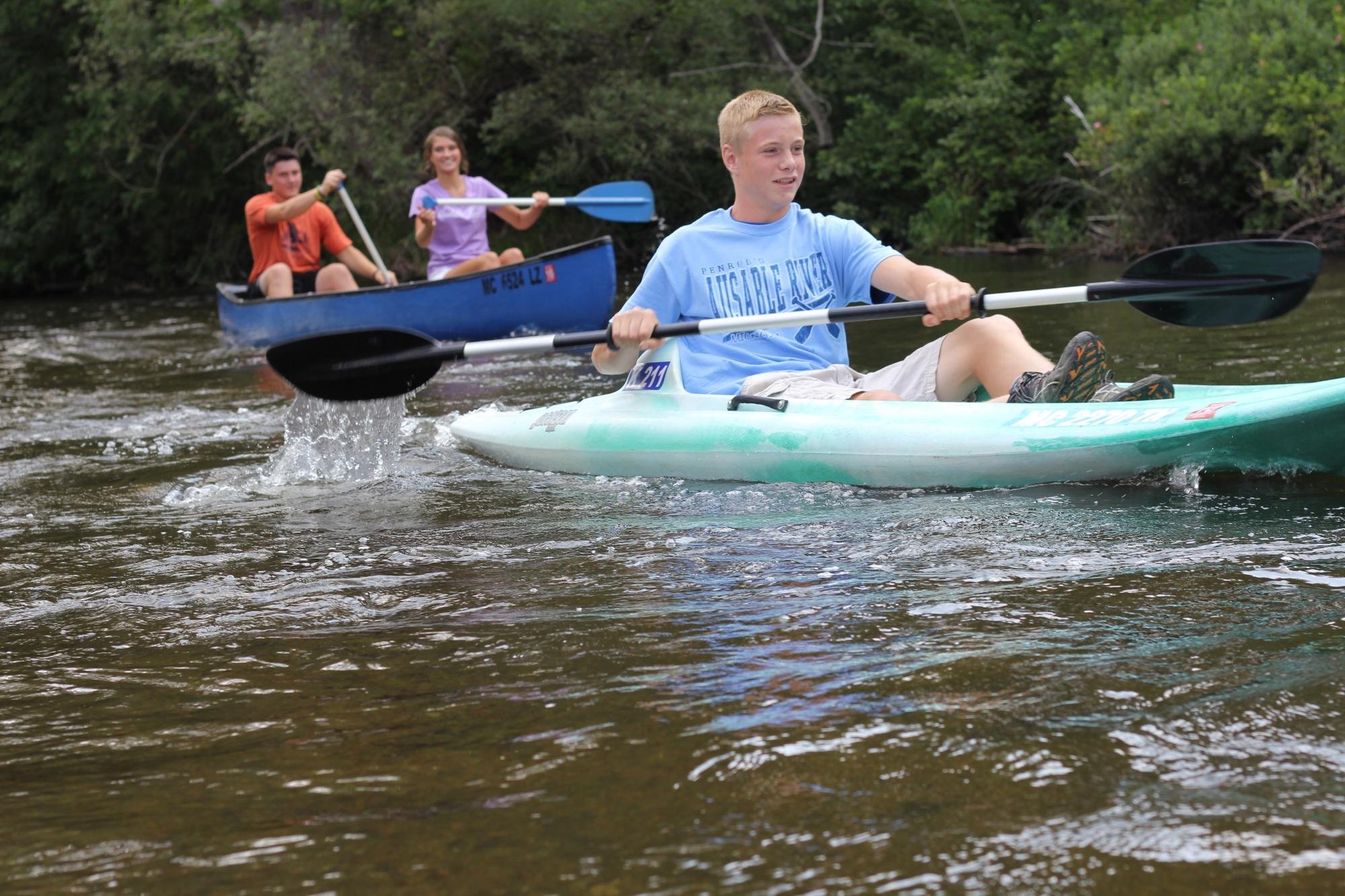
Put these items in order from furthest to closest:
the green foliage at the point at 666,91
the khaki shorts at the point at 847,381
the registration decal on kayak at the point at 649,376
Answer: the green foliage at the point at 666,91
the registration decal on kayak at the point at 649,376
the khaki shorts at the point at 847,381

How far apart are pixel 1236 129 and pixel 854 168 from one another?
533 centimetres

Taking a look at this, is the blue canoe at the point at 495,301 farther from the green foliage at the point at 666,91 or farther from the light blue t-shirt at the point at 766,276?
the green foliage at the point at 666,91

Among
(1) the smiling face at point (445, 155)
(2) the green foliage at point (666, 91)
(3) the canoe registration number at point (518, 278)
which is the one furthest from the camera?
(2) the green foliage at point (666, 91)

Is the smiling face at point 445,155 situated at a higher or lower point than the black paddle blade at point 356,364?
higher

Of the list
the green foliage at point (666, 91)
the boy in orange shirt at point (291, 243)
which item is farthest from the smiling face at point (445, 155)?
the green foliage at point (666, 91)

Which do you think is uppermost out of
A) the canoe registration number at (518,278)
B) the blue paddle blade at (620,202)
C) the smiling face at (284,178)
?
the smiling face at (284,178)

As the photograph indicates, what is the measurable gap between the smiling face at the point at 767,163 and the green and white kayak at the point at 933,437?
1.72 feet

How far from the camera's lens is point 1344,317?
23.6 ft

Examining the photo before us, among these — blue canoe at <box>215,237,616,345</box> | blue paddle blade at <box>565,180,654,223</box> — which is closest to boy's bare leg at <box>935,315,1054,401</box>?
blue canoe at <box>215,237,616,345</box>

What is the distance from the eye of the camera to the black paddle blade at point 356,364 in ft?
15.9

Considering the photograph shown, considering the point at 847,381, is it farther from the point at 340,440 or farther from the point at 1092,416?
the point at 340,440

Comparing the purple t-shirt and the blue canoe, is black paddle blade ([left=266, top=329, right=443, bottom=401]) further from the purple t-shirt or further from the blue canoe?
the purple t-shirt

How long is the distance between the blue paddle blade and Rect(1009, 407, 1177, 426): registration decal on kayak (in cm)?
611

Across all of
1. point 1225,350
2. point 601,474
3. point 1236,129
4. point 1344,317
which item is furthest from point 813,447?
point 1236,129
